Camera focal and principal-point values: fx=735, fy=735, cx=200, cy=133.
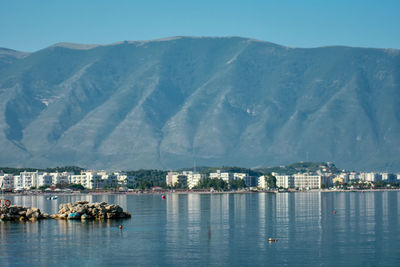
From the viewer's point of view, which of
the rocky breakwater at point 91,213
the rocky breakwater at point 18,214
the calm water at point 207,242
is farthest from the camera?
the rocky breakwater at point 91,213

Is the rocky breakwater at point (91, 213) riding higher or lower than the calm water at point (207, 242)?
higher

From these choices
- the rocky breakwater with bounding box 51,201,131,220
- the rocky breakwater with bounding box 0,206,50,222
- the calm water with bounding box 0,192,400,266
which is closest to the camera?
the calm water with bounding box 0,192,400,266

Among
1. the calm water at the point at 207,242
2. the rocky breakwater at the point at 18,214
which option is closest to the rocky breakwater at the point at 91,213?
the rocky breakwater at the point at 18,214

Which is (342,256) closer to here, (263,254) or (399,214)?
(263,254)

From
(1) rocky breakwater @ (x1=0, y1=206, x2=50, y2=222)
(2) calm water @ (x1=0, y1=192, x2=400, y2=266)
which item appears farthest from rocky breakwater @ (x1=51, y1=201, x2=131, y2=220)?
(2) calm water @ (x1=0, y1=192, x2=400, y2=266)

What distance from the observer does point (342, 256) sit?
180ft

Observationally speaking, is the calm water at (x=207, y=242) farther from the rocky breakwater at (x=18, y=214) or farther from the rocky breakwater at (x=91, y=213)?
the rocky breakwater at (x=18, y=214)

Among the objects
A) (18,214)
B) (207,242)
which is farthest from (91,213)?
(207,242)

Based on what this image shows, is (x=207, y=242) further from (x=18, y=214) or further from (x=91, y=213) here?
(x=18, y=214)

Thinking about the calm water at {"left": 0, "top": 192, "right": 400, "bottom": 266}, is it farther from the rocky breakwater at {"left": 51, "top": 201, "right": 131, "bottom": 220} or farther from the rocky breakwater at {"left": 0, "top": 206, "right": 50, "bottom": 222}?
the rocky breakwater at {"left": 0, "top": 206, "right": 50, "bottom": 222}

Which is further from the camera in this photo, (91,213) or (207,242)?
(91,213)

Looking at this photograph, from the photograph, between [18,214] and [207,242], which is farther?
[18,214]

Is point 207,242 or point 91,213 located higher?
point 91,213

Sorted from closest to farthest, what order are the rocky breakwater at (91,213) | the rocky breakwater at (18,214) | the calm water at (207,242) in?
the calm water at (207,242) → the rocky breakwater at (18,214) → the rocky breakwater at (91,213)
